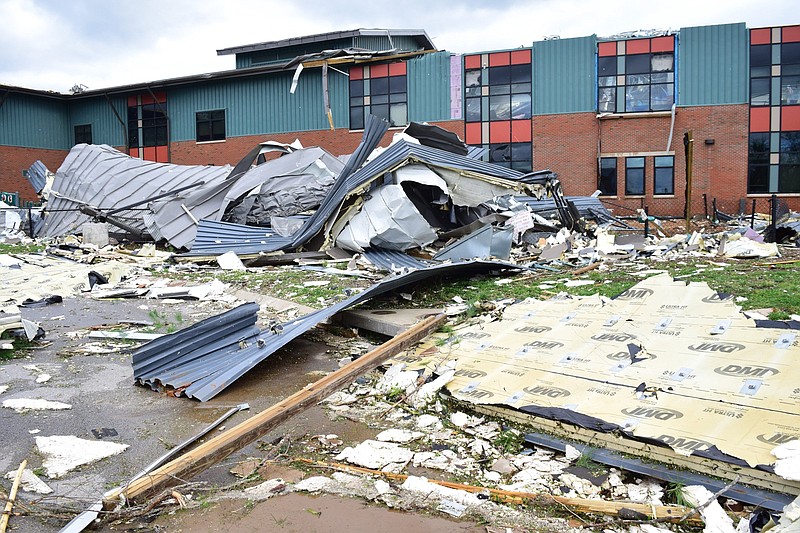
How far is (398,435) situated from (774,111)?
2589 cm

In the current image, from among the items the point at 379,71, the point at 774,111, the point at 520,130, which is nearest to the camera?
the point at 774,111

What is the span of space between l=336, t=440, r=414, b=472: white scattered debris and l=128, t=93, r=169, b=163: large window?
105 ft

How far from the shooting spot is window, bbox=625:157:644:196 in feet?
83.5

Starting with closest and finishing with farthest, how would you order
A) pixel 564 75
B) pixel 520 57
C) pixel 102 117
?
pixel 564 75, pixel 520 57, pixel 102 117

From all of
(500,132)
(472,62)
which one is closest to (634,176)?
(500,132)

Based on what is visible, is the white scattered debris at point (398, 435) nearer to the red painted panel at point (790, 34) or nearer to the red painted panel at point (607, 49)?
the red painted panel at point (607, 49)

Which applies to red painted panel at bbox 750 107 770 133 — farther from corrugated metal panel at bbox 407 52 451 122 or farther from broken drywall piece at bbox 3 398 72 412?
broken drywall piece at bbox 3 398 72 412

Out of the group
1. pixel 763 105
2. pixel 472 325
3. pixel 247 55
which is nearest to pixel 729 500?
pixel 472 325

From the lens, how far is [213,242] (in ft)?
43.1

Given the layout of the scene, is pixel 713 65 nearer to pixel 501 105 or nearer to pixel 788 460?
pixel 501 105

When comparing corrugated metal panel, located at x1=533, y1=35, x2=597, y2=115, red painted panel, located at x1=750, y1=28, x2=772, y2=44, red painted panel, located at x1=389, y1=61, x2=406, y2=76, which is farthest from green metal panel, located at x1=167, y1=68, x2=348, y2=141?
red painted panel, located at x1=750, y1=28, x2=772, y2=44

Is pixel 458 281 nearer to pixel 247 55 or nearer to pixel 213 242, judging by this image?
pixel 213 242

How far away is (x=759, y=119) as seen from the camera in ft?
79.2

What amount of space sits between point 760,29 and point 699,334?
955 inches
